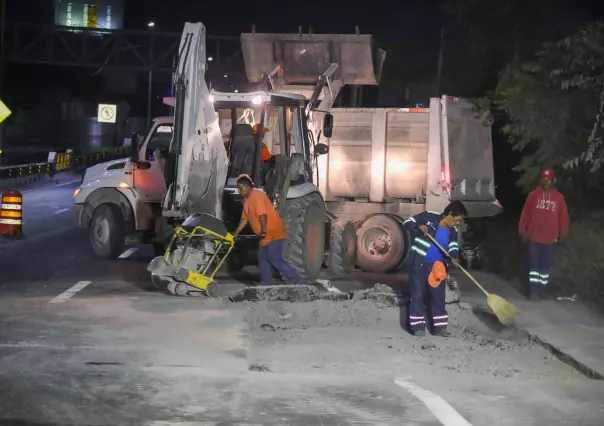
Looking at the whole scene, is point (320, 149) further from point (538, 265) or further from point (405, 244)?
point (538, 265)

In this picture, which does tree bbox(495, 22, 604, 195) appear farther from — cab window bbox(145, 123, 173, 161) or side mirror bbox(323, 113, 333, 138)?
cab window bbox(145, 123, 173, 161)

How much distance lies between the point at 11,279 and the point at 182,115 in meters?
3.56

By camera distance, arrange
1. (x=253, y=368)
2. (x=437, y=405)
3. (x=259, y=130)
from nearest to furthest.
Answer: (x=437, y=405) → (x=253, y=368) → (x=259, y=130)

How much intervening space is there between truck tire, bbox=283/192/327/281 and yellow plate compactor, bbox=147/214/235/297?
101 centimetres

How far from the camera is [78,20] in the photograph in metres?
101

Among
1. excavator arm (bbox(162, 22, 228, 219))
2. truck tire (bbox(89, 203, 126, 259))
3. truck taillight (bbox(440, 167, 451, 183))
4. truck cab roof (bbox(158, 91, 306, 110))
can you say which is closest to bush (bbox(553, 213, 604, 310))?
truck taillight (bbox(440, 167, 451, 183))

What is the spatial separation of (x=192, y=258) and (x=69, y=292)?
1828 millimetres

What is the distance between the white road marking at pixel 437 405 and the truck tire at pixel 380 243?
7954 millimetres

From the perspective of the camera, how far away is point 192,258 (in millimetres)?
12984

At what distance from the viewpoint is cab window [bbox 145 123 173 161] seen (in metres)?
17.1

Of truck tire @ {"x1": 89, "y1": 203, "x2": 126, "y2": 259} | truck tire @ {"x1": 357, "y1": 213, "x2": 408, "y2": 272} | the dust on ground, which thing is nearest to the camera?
the dust on ground

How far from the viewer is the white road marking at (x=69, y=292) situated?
12.8m

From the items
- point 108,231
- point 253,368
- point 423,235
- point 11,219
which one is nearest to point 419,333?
point 423,235

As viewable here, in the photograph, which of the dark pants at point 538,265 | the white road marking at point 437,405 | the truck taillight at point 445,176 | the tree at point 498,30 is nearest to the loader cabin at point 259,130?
the truck taillight at point 445,176
